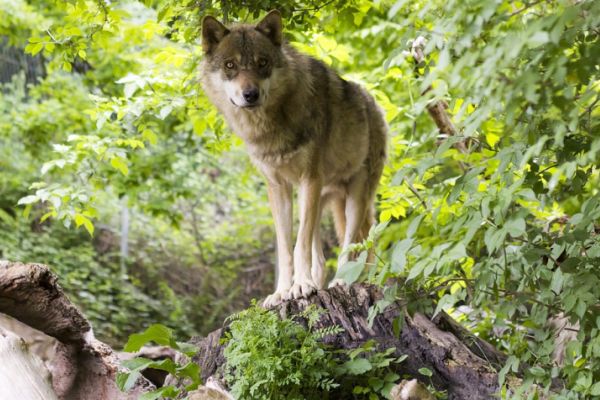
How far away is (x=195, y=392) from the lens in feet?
11.7

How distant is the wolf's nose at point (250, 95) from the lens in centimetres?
446

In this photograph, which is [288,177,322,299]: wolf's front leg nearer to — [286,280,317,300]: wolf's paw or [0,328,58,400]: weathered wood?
[286,280,317,300]: wolf's paw

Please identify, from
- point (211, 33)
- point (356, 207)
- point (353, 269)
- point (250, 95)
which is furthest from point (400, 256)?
point (356, 207)

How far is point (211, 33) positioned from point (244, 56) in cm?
29

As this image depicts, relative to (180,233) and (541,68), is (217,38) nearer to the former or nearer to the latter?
(541,68)

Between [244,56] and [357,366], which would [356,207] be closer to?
[244,56]

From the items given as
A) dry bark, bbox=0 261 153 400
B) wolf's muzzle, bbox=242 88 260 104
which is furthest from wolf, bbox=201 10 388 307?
dry bark, bbox=0 261 153 400

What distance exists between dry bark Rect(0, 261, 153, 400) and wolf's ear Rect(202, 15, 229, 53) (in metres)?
1.69

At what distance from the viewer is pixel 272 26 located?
471 centimetres

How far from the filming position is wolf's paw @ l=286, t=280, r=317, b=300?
14.6 ft

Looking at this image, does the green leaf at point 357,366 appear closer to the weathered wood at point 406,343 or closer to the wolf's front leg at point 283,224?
the weathered wood at point 406,343

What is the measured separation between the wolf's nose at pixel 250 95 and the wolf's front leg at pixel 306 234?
71 cm

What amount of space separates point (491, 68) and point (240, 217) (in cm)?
1127

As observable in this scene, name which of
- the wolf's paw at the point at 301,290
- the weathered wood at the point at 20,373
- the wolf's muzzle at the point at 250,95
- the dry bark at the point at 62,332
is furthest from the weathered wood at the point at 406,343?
the wolf's muzzle at the point at 250,95
